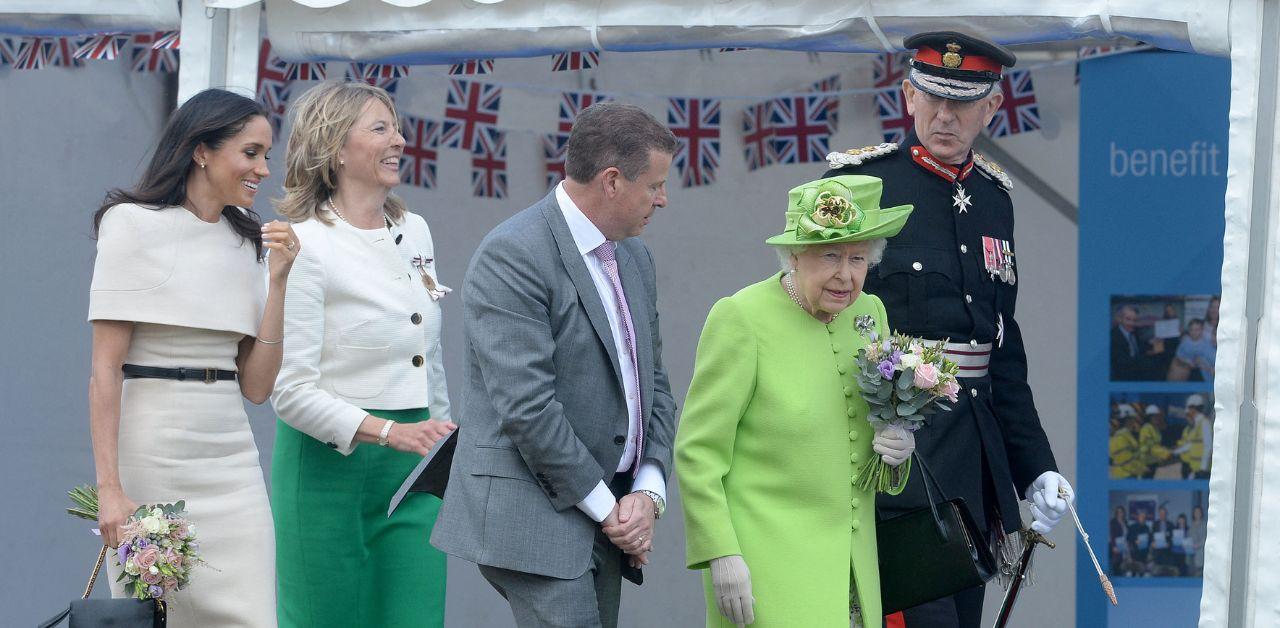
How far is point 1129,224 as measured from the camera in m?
5.48

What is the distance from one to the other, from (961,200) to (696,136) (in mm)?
A: 2074

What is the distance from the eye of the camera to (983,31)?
4.13 metres

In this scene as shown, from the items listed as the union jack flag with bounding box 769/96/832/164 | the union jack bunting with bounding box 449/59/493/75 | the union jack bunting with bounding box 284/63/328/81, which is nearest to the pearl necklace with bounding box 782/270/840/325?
the union jack bunting with bounding box 449/59/493/75

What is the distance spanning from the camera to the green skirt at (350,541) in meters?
4.15

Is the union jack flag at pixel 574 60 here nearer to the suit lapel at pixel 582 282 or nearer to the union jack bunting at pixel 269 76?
the suit lapel at pixel 582 282

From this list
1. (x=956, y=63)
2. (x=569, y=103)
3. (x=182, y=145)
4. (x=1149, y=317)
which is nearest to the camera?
(x=182, y=145)

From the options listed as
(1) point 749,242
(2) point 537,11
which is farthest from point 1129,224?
(2) point 537,11

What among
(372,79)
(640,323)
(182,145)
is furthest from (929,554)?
(372,79)

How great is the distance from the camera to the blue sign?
544cm

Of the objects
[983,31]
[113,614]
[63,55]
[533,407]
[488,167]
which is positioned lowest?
[113,614]

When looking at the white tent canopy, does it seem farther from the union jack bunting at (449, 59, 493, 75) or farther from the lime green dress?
the lime green dress

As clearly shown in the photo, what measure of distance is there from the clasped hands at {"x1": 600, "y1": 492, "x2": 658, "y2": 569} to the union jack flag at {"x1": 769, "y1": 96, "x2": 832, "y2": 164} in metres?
2.86

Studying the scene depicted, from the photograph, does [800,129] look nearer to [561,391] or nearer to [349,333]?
[349,333]

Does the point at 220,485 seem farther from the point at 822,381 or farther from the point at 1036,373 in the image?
the point at 1036,373
